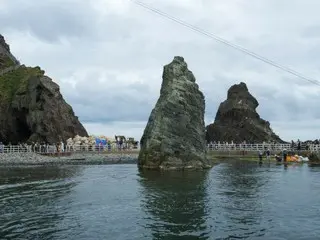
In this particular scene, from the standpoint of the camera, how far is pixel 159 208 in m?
29.3

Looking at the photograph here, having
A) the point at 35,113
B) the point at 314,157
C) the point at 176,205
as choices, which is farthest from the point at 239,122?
the point at 176,205

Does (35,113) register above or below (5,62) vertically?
below

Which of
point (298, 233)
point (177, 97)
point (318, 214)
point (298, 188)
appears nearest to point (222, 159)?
point (177, 97)

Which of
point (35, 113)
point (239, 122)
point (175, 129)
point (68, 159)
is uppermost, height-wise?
point (35, 113)

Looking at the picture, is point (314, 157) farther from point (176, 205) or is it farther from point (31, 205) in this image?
point (31, 205)

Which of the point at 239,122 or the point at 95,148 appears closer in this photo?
the point at 95,148

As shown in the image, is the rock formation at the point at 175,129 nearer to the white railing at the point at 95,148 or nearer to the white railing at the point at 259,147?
the white railing at the point at 259,147

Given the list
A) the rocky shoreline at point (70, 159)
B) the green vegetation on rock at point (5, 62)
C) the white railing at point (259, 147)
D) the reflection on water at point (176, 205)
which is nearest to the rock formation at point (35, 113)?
the green vegetation on rock at point (5, 62)

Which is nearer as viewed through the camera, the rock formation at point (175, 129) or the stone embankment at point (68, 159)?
the rock formation at point (175, 129)

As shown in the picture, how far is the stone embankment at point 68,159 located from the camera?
71500 mm

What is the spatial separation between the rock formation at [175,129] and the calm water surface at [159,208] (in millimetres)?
11769

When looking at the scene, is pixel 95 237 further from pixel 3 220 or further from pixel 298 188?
pixel 298 188

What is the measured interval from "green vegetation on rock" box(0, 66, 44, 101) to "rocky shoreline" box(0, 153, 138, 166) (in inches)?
1135

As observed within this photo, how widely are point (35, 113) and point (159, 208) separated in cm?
7356
